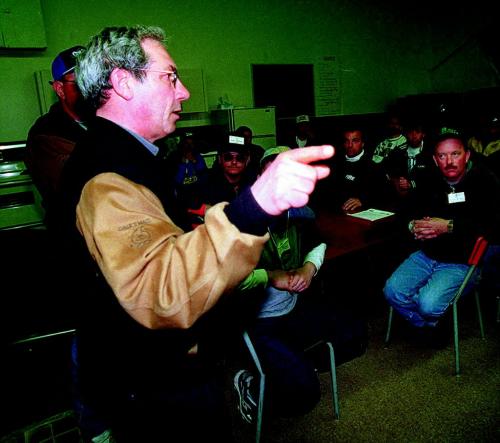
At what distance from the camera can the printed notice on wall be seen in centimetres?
709

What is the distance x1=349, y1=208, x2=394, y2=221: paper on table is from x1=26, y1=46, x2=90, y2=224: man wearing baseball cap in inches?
78.9

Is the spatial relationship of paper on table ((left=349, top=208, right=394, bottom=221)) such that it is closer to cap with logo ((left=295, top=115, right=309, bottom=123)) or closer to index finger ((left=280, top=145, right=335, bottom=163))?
index finger ((left=280, top=145, right=335, bottom=163))

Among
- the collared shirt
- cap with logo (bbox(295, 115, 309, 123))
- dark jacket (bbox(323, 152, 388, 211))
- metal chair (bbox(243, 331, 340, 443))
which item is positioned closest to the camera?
the collared shirt

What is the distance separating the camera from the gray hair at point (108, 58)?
920 mm

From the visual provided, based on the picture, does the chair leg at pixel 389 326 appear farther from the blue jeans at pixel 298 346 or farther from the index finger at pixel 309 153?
the index finger at pixel 309 153

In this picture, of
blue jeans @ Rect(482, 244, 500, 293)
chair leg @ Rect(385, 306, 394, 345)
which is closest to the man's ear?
chair leg @ Rect(385, 306, 394, 345)

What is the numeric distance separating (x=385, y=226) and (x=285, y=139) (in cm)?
439

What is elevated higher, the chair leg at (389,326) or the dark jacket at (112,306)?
the dark jacket at (112,306)

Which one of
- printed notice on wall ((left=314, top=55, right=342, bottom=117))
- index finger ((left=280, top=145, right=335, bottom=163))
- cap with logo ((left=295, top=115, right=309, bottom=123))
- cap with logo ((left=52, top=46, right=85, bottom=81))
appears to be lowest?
index finger ((left=280, top=145, right=335, bottom=163))

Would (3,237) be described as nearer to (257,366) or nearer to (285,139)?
(257,366)

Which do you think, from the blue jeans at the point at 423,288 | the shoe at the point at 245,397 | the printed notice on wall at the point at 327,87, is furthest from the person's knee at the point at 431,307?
the printed notice on wall at the point at 327,87

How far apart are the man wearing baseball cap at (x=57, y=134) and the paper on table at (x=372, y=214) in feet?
6.58

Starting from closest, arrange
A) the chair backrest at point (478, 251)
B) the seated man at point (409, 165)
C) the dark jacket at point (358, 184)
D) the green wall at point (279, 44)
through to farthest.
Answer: the chair backrest at point (478, 251)
the seated man at point (409, 165)
the dark jacket at point (358, 184)
the green wall at point (279, 44)

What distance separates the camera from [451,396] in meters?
2.12
